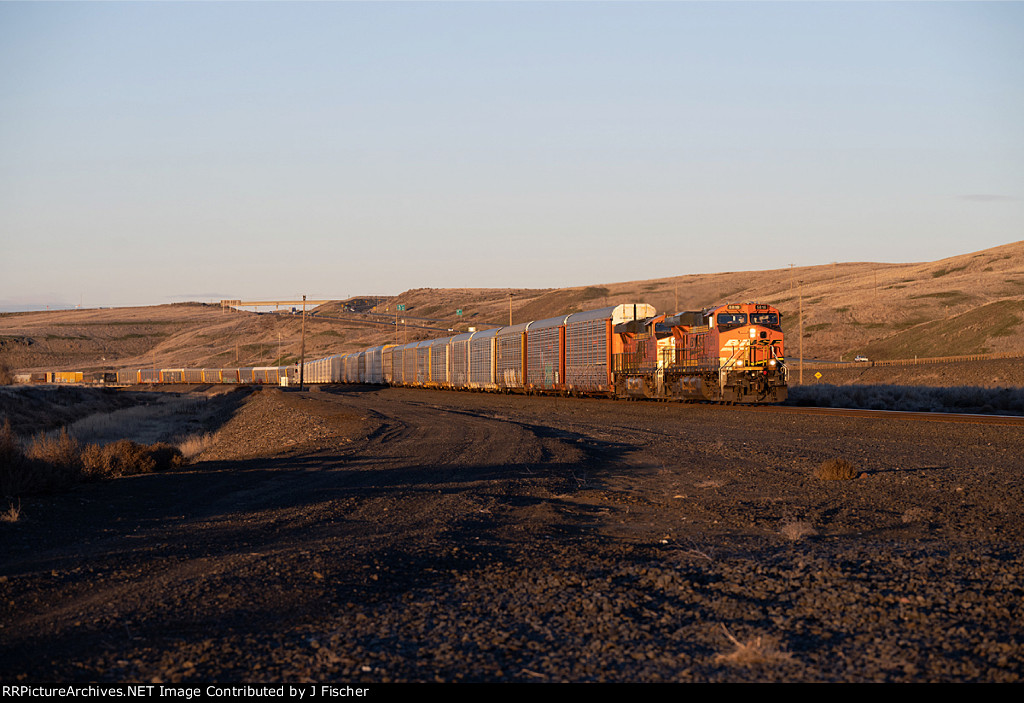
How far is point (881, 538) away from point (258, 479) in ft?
33.2

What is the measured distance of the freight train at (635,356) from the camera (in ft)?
94.7

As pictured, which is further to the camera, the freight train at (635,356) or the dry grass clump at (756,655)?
the freight train at (635,356)

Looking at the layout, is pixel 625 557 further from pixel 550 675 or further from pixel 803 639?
pixel 550 675

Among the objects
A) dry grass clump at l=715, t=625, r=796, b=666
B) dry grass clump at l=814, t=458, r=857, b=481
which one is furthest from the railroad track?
dry grass clump at l=715, t=625, r=796, b=666

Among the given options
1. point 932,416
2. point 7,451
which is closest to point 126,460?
point 7,451

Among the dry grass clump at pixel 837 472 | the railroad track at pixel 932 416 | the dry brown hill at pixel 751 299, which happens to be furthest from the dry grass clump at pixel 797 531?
the dry brown hill at pixel 751 299

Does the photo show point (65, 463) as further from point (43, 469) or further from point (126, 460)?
point (126, 460)

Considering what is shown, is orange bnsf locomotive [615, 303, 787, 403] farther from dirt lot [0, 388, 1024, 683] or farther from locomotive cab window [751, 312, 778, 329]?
dirt lot [0, 388, 1024, 683]

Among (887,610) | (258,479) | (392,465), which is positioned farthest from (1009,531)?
(258,479)

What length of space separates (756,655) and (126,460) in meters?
13.9

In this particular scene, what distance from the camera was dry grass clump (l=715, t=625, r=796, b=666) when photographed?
16.7ft

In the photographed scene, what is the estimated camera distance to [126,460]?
52.6ft

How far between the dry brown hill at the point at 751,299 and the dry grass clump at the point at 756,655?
62334mm

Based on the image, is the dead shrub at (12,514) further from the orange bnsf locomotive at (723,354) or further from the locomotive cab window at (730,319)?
the locomotive cab window at (730,319)
